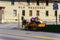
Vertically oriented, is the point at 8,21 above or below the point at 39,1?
below

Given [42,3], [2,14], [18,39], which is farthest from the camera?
[42,3]

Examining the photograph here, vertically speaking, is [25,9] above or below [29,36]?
above

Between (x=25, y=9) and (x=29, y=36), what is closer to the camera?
(x=29, y=36)

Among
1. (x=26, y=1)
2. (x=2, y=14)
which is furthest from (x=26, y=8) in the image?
(x=2, y=14)

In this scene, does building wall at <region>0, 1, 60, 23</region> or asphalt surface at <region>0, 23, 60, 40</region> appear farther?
building wall at <region>0, 1, 60, 23</region>

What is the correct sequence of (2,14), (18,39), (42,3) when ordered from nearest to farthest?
1. (18,39)
2. (2,14)
3. (42,3)

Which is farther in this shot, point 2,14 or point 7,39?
point 2,14

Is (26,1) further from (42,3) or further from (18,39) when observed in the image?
(18,39)

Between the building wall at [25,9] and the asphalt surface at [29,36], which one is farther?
the building wall at [25,9]

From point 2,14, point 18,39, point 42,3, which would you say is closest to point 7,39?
point 18,39

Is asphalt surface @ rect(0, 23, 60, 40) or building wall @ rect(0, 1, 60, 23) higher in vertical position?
building wall @ rect(0, 1, 60, 23)

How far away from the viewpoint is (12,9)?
67.3m

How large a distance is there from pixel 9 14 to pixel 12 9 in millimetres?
1327

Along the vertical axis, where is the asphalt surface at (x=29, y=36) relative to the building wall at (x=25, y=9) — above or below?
below
